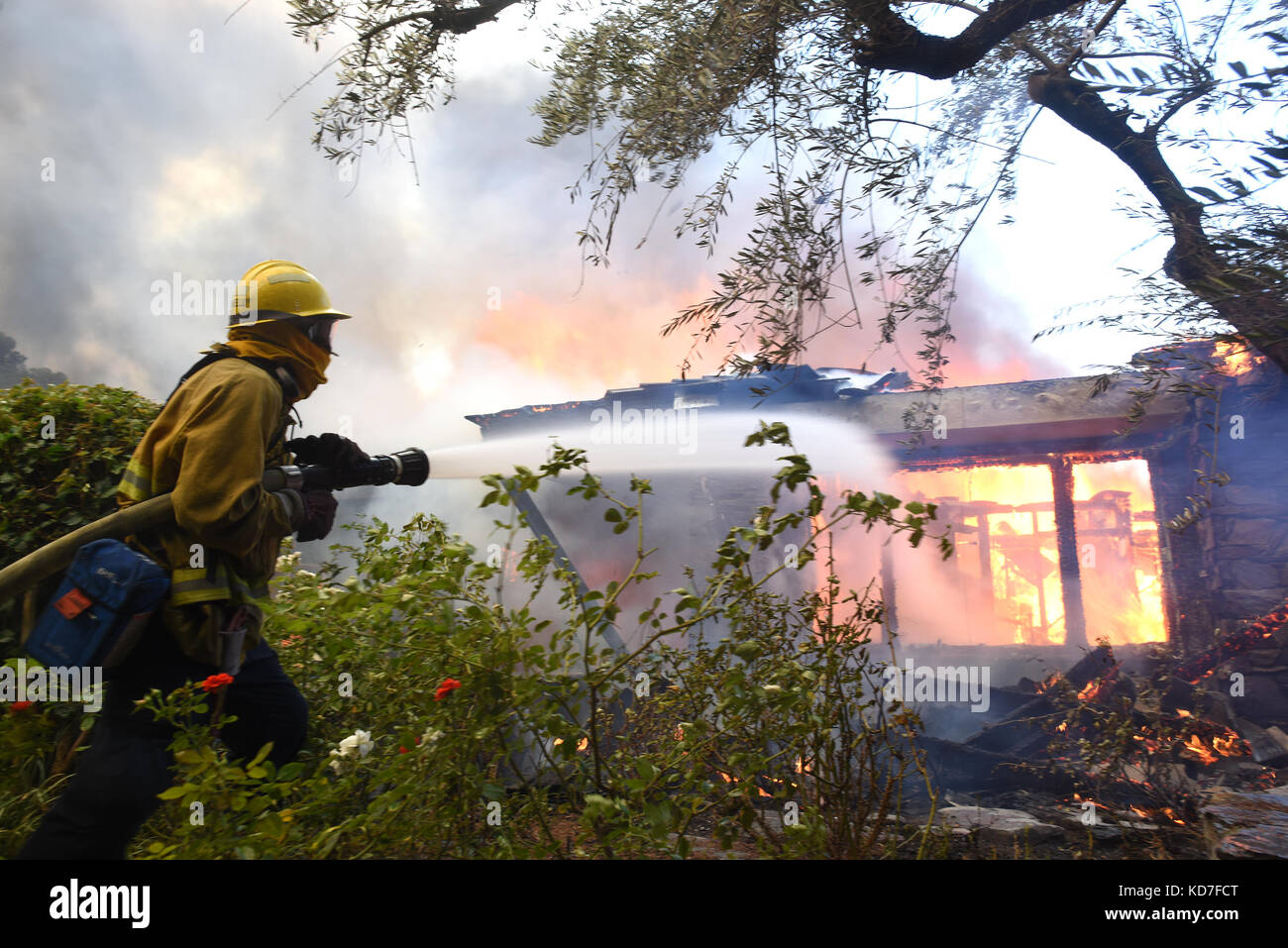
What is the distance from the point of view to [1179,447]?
26.1 feet

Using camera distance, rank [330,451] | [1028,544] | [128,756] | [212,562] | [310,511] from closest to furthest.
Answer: [128,756], [212,562], [310,511], [330,451], [1028,544]

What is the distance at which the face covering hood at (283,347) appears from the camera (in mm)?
2566

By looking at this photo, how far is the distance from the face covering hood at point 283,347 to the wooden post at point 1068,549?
28.0ft

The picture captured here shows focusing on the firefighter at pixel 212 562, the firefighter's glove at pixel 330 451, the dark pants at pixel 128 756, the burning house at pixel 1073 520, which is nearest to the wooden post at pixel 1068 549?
the burning house at pixel 1073 520

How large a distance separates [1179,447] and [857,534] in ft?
12.6

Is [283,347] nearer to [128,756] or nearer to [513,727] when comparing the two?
[128,756]

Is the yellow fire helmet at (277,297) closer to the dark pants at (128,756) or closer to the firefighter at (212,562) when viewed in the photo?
the firefighter at (212,562)

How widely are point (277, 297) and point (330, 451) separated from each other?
1.90ft

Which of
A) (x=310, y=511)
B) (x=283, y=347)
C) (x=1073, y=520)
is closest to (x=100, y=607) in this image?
(x=310, y=511)

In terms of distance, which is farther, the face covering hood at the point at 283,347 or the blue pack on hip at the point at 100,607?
the face covering hood at the point at 283,347

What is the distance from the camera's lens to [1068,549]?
29.0ft
